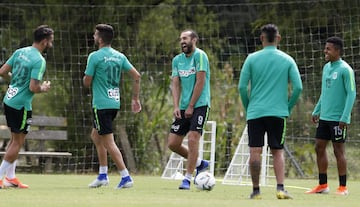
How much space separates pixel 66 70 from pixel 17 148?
7932 mm

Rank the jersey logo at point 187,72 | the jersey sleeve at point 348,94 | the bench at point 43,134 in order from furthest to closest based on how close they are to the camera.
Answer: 1. the bench at point 43,134
2. the jersey logo at point 187,72
3. the jersey sleeve at point 348,94

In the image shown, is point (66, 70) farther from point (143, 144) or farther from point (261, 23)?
point (261, 23)

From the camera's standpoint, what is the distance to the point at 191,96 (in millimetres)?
10656

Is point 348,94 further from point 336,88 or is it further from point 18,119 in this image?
point 18,119

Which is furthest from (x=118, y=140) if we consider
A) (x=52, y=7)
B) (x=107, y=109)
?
(x=107, y=109)

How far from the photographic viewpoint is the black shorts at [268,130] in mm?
8672

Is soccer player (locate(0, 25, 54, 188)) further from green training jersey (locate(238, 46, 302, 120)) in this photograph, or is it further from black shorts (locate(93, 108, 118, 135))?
green training jersey (locate(238, 46, 302, 120))

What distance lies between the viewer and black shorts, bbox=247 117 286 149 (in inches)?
341

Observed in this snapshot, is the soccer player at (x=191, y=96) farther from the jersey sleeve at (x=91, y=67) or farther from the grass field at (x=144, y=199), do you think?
the jersey sleeve at (x=91, y=67)

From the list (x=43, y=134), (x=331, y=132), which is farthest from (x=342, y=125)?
(x=43, y=134)

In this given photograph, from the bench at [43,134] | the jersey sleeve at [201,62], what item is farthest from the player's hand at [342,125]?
the bench at [43,134]

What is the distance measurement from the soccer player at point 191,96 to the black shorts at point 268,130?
6.25 ft

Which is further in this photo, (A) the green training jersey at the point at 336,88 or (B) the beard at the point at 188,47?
(B) the beard at the point at 188,47

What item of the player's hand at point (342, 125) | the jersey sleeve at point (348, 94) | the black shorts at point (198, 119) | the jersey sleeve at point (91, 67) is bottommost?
the player's hand at point (342, 125)
